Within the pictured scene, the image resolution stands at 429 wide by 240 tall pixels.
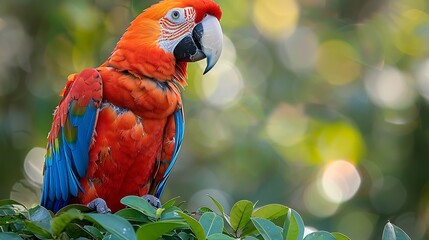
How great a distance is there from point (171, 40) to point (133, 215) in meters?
0.90

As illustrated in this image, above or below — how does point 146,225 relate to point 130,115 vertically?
above

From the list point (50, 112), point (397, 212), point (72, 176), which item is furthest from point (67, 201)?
point (397, 212)

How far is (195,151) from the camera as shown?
4.31m

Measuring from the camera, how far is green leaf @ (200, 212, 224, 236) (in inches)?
53.6

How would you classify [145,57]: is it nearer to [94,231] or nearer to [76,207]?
[76,207]

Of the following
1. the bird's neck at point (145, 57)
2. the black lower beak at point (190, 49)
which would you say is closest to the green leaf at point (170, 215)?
the bird's neck at point (145, 57)

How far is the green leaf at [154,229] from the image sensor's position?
4.21 feet

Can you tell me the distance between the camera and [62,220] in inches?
50.8

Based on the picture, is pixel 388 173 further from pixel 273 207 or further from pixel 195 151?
pixel 273 207

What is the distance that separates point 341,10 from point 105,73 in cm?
255

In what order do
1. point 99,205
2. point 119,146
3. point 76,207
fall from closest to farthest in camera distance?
1. point 76,207
2. point 99,205
3. point 119,146

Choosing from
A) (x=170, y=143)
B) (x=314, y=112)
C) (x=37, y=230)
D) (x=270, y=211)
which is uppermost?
(x=37, y=230)

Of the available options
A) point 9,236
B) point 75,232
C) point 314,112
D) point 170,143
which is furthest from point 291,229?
point 314,112

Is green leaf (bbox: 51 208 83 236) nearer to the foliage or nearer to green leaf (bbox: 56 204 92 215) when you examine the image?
the foliage
